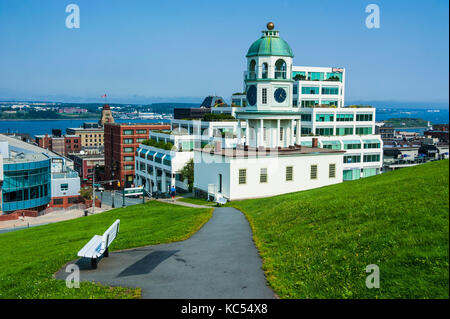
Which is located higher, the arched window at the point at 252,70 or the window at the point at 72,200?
the arched window at the point at 252,70

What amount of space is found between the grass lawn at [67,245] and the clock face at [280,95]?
20.0 m

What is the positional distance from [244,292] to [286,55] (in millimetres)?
38570

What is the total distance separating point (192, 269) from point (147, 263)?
7.94 ft

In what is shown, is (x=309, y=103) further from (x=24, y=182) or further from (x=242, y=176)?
(x=24, y=182)

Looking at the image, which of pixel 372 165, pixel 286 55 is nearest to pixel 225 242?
pixel 286 55

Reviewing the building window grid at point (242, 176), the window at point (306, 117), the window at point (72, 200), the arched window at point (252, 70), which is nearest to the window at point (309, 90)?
the window at point (306, 117)

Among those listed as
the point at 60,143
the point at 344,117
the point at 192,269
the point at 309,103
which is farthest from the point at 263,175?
the point at 60,143

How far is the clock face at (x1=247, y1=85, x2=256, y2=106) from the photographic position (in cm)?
4944

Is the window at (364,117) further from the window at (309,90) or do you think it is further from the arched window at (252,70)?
the arched window at (252,70)

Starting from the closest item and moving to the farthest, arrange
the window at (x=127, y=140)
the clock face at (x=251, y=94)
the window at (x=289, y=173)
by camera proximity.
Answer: the window at (x=289, y=173) → the clock face at (x=251, y=94) → the window at (x=127, y=140)

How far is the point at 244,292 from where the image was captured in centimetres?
1414

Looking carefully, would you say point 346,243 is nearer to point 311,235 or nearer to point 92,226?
point 311,235

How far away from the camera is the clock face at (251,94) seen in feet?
162
